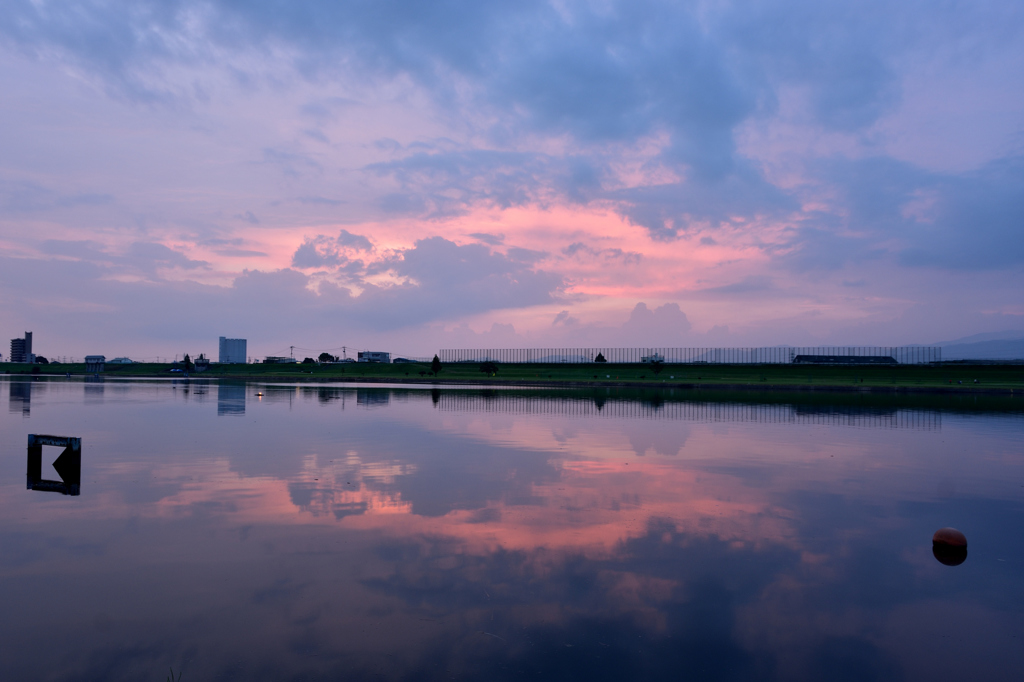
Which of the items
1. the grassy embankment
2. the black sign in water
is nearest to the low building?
the grassy embankment

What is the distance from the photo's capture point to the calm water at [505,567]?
26.8 ft

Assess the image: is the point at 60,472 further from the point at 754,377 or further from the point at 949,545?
the point at 754,377

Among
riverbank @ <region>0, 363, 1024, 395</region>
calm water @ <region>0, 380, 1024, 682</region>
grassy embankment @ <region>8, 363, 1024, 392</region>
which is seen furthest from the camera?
grassy embankment @ <region>8, 363, 1024, 392</region>

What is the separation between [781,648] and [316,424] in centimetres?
2951

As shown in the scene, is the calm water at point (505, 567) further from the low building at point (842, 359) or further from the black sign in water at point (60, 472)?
the low building at point (842, 359)

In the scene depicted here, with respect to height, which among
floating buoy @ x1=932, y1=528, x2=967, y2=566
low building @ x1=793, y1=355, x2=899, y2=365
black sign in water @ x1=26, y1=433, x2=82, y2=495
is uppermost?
low building @ x1=793, y1=355, x2=899, y2=365

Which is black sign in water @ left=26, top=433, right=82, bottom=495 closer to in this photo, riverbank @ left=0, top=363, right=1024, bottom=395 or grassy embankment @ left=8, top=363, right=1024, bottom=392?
riverbank @ left=0, top=363, right=1024, bottom=395

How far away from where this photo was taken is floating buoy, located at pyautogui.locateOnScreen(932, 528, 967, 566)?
41.4 feet

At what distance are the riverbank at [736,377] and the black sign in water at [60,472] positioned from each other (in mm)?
82008

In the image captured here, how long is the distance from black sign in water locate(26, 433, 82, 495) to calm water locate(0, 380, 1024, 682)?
1.32 ft

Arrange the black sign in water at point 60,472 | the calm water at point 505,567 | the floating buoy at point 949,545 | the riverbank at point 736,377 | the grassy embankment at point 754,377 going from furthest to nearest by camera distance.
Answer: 1. the grassy embankment at point 754,377
2. the riverbank at point 736,377
3. the black sign in water at point 60,472
4. the floating buoy at point 949,545
5. the calm water at point 505,567

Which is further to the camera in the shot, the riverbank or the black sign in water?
the riverbank

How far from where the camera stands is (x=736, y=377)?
4786 inches

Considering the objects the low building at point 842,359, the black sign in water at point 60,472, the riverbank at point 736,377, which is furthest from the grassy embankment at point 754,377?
the black sign in water at point 60,472
